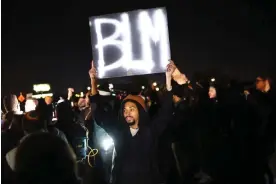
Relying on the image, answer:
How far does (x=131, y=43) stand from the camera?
648 centimetres

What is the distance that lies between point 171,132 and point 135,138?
5.25 feet

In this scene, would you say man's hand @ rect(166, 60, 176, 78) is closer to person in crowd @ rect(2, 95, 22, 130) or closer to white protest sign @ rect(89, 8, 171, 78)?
white protest sign @ rect(89, 8, 171, 78)

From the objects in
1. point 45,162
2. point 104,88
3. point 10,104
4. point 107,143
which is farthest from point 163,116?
point 45,162

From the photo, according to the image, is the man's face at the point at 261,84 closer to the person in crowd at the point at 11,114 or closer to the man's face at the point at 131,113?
the man's face at the point at 131,113

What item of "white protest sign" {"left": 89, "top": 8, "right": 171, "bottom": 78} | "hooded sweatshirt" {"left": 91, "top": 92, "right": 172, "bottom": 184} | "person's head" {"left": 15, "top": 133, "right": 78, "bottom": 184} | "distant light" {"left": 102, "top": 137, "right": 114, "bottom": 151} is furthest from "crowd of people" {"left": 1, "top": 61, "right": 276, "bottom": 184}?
"person's head" {"left": 15, "top": 133, "right": 78, "bottom": 184}

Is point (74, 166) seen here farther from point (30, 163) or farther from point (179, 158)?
point (179, 158)

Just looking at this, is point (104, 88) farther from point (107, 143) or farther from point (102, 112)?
point (102, 112)

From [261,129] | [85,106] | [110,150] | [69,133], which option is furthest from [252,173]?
[85,106]

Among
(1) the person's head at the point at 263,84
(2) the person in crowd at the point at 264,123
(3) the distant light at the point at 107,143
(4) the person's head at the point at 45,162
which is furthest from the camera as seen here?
(1) the person's head at the point at 263,84

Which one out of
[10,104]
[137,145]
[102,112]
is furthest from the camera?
[10,104]

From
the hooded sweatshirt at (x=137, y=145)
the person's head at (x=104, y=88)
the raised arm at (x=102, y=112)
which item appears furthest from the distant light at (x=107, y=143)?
the hooded sweatshirt at (x=137, y=145)

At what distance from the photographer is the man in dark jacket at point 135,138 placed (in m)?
4.59

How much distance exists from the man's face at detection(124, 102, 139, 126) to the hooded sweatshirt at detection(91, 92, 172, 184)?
0.11 feet

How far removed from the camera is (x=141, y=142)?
4738 mm
